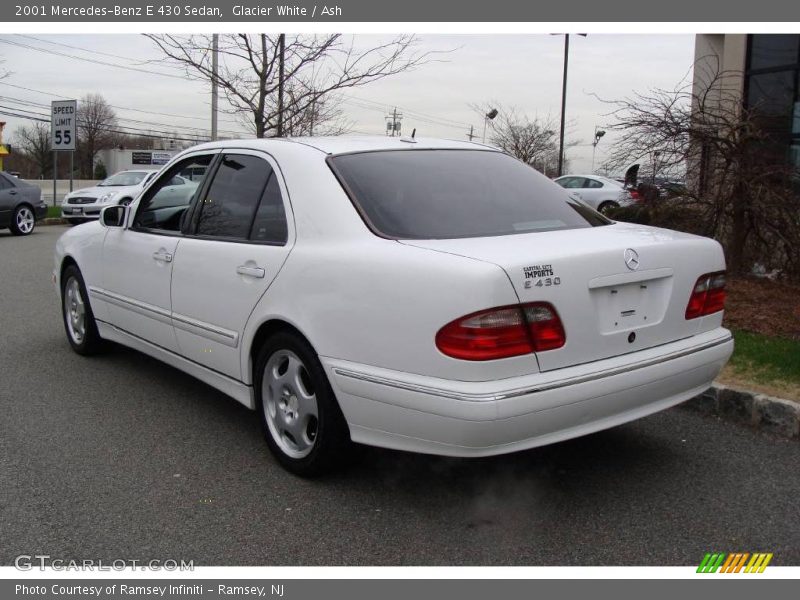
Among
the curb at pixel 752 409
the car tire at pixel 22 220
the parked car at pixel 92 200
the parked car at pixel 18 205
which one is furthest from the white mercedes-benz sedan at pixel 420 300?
the parked car at pixel 92 200

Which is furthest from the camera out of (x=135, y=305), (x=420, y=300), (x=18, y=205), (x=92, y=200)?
(x=92, y=200)

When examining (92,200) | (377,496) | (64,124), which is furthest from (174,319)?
(64,124)

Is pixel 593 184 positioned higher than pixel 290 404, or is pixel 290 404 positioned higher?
pixel 593 184

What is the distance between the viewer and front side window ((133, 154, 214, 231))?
493 cm

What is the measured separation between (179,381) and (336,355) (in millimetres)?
2558

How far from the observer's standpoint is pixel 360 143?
4352 millimetres

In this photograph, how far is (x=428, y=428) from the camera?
3.20 meters

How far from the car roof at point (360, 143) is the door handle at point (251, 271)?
68 cm

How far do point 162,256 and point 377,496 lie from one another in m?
2.06

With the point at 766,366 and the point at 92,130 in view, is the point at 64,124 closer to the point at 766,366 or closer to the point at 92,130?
the point at 766,366

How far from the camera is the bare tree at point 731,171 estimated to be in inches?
315

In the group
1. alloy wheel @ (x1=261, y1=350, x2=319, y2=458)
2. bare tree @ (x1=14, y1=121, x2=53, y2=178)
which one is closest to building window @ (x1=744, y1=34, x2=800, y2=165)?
alloy wheel @ (x1=261, y1=350, x2=319, y2=458)

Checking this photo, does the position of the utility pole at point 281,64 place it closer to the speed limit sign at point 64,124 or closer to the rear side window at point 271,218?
the rear side window at point 271,218

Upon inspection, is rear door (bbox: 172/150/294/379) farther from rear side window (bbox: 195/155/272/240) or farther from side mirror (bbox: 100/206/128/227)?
side mirror (bbox: 100/206/128/227)
